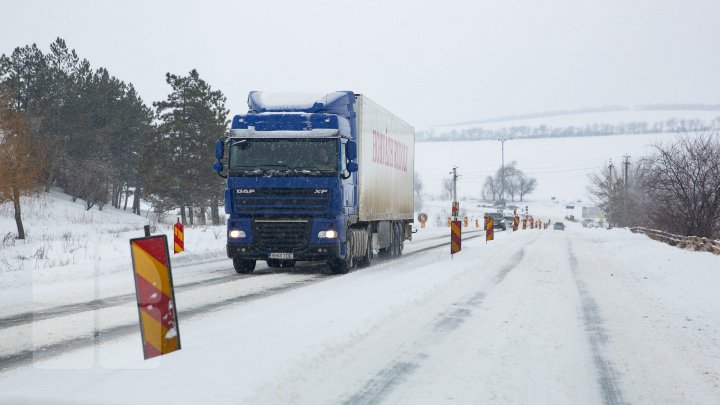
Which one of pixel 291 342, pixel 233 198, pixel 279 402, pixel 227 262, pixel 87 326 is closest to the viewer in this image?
pixel 279 402

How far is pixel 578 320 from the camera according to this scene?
9680 mm

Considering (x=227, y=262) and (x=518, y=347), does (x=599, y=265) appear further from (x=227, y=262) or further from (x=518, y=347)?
(x=518, y=347)

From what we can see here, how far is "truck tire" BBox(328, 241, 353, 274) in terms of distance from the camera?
15953mm

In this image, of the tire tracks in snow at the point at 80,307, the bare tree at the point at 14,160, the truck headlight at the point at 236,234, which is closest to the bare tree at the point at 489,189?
the bare tree at the point at 14,160

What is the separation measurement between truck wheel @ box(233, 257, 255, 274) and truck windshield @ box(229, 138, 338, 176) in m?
2.18

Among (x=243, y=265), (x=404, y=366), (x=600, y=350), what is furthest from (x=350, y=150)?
(x=404, y=366)

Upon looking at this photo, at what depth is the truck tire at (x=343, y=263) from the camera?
1595 centimetres

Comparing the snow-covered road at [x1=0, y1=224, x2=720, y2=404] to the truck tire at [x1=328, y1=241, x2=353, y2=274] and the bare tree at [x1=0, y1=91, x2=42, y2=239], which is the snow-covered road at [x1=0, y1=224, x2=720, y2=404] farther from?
the bare tree at [x1=0, y1=91, x2=42, y2=239]

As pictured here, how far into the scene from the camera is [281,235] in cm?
1537

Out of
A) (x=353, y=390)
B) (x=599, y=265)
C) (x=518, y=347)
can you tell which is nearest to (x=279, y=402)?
(x=353, y=390)

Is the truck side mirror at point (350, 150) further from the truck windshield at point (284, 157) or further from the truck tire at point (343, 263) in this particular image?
the truck tire at point (343, 263)

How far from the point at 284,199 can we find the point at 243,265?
7.25 ft

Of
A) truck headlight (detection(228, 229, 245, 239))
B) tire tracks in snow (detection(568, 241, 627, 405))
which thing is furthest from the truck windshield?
tire tracks in snow (detection(568, 241, 627, 405))

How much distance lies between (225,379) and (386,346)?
2202 mm
